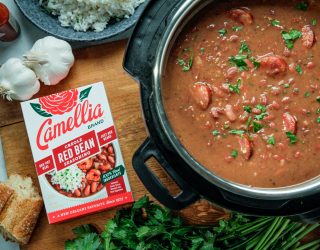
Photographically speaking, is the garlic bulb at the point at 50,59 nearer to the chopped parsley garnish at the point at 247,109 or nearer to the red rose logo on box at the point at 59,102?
the red rose logo on box at the point at 59,102

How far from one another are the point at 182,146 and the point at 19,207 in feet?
2.88

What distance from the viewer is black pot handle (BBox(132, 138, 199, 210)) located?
195 centimetres

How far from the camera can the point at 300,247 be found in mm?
2318

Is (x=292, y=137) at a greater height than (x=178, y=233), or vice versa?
(x=292, y=137)

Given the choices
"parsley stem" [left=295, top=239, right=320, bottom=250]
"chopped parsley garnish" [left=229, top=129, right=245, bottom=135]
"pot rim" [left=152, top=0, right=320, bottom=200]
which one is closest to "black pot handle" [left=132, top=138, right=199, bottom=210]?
"pot rim" [left=152, top=0, right=320, bottom=200]

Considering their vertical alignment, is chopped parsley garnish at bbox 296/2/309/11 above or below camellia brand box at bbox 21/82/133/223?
above

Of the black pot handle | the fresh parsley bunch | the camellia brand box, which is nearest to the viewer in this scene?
the black pot handle

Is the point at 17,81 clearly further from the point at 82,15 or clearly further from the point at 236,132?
the point at 236,132

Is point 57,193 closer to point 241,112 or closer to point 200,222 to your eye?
point 200,222

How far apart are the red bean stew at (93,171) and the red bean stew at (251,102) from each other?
537 millimetres

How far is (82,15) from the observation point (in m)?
2.49

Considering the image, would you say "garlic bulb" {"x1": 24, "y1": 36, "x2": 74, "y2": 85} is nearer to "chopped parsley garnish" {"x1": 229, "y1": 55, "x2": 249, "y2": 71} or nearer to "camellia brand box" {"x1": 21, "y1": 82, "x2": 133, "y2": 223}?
"camellia brand box" {"x1": 21, "y1": 82, "x2": 133, "y2": 223}

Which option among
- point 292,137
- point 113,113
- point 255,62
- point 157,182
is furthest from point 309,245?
point 113,113

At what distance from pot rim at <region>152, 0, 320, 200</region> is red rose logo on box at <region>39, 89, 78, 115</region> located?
57 centimetres
